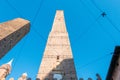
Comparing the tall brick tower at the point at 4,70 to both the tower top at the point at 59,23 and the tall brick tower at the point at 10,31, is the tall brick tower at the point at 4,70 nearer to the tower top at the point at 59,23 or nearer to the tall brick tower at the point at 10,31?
the tall brick tower at the point at 10,31

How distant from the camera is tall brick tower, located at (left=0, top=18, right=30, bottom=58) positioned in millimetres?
15941

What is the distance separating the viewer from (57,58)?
858 inches

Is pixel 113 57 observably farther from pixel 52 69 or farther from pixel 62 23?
pixel 62 23

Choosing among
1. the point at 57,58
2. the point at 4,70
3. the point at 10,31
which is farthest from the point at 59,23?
the point at 10,31

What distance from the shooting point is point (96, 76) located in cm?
1697

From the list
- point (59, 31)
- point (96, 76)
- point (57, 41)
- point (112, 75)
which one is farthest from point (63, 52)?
point (112, 75)

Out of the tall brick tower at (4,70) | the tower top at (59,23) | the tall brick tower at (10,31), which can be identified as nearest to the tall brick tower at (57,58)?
the tower top at (59,23)

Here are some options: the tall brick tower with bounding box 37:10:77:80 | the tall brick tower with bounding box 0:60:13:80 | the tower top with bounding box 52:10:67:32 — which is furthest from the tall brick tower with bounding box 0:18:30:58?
the tower top with bounding box 52:10:67:32

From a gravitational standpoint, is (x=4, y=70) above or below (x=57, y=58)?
below

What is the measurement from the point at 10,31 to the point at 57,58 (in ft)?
19.4

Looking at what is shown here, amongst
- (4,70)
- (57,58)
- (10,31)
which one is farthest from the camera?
(57,58)

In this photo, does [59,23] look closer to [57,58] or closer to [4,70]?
[57,58]

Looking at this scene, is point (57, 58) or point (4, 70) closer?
Answer: point (4, 70)

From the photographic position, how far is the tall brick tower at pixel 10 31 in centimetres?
1594
